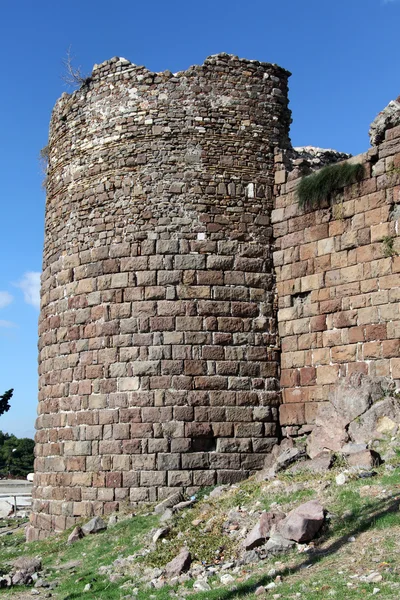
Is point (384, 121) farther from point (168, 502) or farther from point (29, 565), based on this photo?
point (29, 565)

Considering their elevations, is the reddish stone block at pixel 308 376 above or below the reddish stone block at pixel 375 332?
below

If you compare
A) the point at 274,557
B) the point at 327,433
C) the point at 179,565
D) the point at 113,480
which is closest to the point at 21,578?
the point at 113,480

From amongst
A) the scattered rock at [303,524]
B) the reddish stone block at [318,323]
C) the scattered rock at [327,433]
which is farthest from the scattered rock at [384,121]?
the scattered rock at [303,524]

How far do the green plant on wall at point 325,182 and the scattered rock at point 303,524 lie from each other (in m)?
5.37

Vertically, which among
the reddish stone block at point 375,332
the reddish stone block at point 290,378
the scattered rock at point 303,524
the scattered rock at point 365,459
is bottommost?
the scattered rock at point 303,524

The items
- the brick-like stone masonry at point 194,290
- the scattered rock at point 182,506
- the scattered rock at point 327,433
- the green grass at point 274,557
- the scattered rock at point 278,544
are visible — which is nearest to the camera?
the green grass at point 274,557

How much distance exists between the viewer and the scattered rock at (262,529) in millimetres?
7621

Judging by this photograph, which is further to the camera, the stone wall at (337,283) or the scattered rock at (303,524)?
the stone wall at (337,283)

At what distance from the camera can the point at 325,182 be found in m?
11.4

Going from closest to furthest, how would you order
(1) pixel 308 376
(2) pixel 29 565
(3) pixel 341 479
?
(3) pixel 341 479 < (2) pixel 29 565 < (1) pixel 308 376

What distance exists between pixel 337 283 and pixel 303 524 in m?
4.67

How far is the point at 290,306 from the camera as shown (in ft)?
38.2

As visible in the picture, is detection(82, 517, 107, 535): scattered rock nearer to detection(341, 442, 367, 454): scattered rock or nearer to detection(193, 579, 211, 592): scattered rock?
detection(193, 579, 211, 592): scattered rock

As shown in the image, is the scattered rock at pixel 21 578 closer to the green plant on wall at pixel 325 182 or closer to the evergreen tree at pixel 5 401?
the green plant on wall at pixel 325 182
